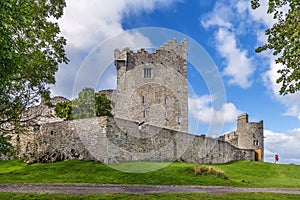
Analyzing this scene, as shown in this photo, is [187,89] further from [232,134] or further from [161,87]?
[232,134]

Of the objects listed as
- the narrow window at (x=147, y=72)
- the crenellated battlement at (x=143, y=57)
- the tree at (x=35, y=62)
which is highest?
the crenellated battlement at (x=143, y=57)

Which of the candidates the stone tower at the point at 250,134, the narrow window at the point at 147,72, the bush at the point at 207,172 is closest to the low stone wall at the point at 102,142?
the bush at the point at 207,172

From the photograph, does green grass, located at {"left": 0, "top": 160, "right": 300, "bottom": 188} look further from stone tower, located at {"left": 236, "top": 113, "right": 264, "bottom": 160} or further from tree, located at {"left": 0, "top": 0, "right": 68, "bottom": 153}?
stone tower, located at {"left": 236, "top": 113, "right": 264, "bottom": 160}

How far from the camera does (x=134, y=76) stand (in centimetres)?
4744

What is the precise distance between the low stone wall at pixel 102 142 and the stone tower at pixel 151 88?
14.0m

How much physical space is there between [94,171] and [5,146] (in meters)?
8.80

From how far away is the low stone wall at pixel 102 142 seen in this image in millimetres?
24422

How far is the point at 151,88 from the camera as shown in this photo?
4684cm

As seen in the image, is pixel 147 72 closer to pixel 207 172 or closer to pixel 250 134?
pixel 250 134

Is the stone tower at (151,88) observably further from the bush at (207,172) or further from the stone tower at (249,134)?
the bush at (207,172)

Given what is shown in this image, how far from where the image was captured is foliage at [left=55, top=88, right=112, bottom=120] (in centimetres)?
4453

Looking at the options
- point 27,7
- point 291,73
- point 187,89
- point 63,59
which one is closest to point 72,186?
point 63,59

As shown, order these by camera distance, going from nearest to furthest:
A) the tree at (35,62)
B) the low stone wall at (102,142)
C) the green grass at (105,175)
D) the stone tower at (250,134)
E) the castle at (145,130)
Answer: the tree at (35,62)
the green grass at (105,175)
the low stone wall at (102,142)
the castle at (145,130)
the stone tower at (250,134)

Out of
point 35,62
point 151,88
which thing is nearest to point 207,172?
point 35,62
